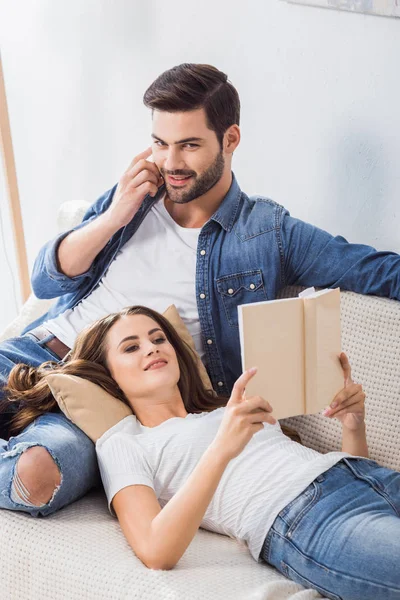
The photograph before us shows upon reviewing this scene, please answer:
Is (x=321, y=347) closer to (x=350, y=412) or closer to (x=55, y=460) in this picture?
(x=350, y=412)

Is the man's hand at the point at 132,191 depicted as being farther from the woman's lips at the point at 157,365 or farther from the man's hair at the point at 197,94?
the woman's lips at the point at 157,365

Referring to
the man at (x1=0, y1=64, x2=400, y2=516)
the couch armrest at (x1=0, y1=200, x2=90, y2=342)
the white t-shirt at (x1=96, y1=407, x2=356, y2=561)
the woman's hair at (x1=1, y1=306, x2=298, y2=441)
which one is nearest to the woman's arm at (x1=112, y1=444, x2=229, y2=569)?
the white t-shirt at (x1=96, y1=407, x2=356, y2=561)

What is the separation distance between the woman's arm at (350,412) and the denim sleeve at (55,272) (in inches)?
33.9

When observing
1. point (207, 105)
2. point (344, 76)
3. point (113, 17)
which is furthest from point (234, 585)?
point (113, 17)

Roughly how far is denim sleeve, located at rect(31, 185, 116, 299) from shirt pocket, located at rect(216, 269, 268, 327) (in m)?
0.38

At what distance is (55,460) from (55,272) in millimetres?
693

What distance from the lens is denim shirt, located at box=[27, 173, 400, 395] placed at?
2088 mm

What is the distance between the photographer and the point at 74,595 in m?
1.57

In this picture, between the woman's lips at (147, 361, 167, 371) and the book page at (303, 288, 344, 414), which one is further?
the woman's lips at (147, 361, 167, 371)

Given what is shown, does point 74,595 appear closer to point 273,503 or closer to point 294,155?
point 273,503

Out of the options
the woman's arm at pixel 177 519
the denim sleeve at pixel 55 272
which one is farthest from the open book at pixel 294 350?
the denim sleeve at pixel 55 272

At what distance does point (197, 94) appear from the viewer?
6.91 feet

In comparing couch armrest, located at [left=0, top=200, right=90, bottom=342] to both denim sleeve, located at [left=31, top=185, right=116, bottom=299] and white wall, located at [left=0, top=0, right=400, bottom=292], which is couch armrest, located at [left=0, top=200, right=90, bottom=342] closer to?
denim sleeve, located at [left=31, top=185, right=116, bottom=299]

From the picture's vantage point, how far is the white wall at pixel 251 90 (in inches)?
86.4
